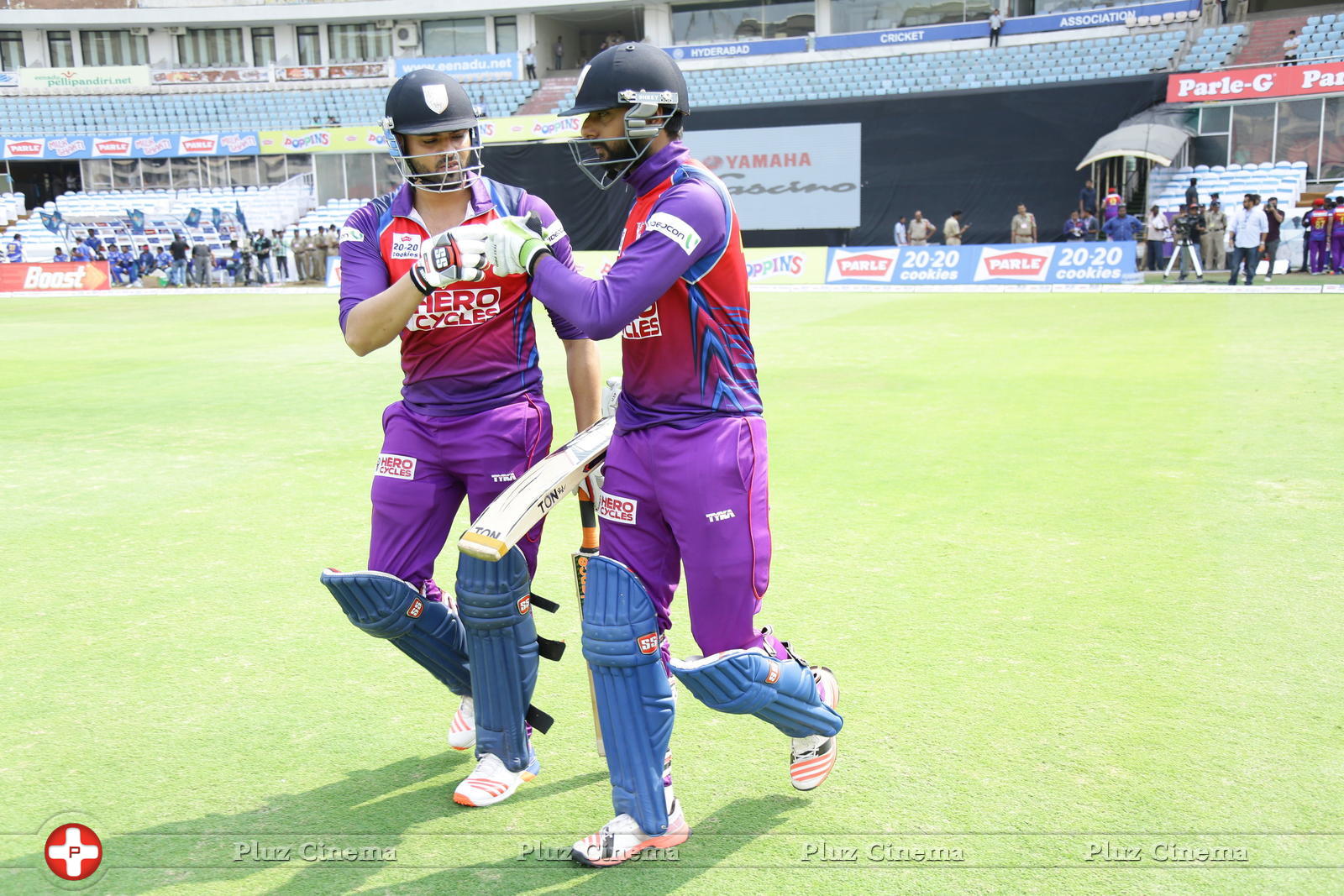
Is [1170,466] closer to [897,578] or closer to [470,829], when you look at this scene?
[897,578]

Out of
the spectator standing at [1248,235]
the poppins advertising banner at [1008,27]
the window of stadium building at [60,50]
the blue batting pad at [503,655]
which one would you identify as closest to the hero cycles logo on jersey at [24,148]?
the window of stadium building at [60,50]

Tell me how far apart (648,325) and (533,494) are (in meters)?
0.61

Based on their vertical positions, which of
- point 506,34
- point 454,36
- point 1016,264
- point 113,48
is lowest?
point 1016,264

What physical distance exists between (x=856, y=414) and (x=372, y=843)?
→ 7246 millimetres

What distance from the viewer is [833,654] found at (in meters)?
4.55

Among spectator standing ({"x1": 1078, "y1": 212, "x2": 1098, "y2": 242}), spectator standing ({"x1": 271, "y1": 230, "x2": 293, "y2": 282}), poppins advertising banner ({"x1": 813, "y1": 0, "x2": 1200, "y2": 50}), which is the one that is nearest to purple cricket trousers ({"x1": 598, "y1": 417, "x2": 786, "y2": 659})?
spectator standing ({"x1": 1078, "y1": 212, "x2": 1098, "y2": 242})

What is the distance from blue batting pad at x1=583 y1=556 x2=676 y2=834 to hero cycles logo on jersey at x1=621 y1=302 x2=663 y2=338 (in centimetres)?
66

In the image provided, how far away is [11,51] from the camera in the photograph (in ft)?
167

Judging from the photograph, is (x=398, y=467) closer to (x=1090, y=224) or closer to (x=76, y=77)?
(x=1090, y=224)

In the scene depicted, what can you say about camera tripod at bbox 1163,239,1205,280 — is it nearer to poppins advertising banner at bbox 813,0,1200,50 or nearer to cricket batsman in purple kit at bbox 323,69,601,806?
poppins advertising banner at bbox 813,0,1200,50

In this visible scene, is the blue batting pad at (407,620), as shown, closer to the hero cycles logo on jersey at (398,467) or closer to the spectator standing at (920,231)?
the hero cycles logo on jersey at (398,467)

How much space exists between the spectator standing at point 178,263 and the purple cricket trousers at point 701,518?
1328 inches

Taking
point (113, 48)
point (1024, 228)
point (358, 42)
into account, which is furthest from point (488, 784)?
point (113, 48)

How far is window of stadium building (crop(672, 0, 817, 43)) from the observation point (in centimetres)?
4134
